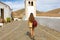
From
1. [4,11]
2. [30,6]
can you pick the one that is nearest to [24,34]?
[4,11]

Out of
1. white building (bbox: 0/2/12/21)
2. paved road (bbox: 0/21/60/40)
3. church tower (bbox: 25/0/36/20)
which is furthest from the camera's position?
church tower (bbox: 25/0/36/20)

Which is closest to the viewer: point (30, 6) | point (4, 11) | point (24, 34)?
point (24, 34)

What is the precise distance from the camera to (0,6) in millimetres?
51125

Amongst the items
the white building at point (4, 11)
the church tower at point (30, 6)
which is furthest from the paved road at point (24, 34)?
the church tower at point (30, 6)

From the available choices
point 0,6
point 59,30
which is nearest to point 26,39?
point 59,30

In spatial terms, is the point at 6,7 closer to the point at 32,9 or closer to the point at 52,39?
the point at 32,9

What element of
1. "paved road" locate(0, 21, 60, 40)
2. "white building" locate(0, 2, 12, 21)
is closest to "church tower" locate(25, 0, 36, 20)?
"white building" locate(0, 2, 12, 21)

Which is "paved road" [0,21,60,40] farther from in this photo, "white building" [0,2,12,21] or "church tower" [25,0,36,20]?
"church tower" [25,0,36,20]

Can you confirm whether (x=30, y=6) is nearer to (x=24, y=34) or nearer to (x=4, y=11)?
(x=4, y=11)

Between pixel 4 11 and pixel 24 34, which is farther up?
pixel 4 11

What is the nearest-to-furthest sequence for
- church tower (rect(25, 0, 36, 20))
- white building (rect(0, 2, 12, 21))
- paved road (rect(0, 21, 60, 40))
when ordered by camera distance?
paved road (rect(0, 21, 60, 40)) → white building (rect(0, 2, 12, 21)) → church tower (rect(25, 0, 36, 20))

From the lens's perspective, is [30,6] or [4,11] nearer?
[4,11]

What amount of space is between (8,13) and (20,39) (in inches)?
1532

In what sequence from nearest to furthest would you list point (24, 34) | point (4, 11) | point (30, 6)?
point (24, 34) < point (4, 11) < point (30, 6)
